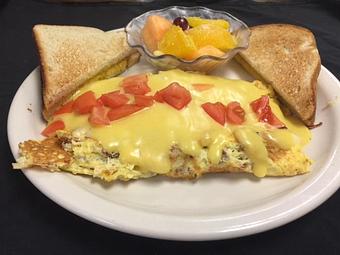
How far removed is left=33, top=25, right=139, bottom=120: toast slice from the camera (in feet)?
6.59

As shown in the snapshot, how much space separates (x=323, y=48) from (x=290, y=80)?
779 millimetres

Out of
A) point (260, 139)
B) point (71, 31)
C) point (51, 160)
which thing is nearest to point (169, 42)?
point (71, 31)

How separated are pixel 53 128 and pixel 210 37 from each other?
2.64 feet

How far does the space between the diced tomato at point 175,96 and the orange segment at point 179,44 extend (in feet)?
0.92

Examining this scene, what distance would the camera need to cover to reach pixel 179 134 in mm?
1701

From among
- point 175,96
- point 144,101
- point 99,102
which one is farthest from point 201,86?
point 99,102

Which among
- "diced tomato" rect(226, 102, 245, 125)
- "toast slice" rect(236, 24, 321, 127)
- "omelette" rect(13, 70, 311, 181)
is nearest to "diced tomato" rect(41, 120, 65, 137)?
"omelette" rect(13, 70, 311, 181)

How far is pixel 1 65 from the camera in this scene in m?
2.52

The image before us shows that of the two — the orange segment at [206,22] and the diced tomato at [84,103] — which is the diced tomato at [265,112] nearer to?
the orange segment at [206,22]

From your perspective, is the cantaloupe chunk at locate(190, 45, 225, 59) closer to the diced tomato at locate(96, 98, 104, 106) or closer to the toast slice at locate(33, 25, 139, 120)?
the toast slice at locate(33, 25, 139, 120)

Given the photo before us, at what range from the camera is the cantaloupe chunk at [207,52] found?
81.9 inches

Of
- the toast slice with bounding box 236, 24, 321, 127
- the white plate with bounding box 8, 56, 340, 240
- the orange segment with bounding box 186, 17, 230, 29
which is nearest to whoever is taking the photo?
the white plate with bounding box 8, 56, 340, 240

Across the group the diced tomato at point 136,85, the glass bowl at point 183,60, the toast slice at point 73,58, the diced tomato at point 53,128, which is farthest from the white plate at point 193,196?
the glass bowl at point 183,60

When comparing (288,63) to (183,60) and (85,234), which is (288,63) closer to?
(183,60)
